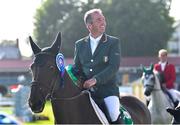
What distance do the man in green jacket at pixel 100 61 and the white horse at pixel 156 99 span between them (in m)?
6.50

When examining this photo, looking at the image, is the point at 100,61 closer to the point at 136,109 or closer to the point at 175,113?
the point at 175,113

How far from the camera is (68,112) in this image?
649cm

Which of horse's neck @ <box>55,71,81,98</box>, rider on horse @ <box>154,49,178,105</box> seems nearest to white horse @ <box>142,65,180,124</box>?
rider on horse @ <box>154,49,178,105</box>

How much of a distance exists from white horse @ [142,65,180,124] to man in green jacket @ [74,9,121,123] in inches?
256

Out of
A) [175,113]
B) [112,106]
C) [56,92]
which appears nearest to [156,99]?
[112,106]

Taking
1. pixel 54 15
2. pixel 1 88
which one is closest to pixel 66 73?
pixel 1 88

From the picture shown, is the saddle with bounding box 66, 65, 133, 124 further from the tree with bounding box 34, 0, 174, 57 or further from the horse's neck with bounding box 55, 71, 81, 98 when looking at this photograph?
the tree with bounding box 34, 0, 174, 57

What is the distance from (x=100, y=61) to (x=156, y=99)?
7.29 metres

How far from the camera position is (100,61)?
6.72 meters

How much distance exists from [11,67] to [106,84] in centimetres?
5269

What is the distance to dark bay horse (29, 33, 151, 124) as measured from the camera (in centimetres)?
593

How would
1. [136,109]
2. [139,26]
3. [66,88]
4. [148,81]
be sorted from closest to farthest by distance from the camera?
[66,88] → [136,109] → [148,81] → [139,26]

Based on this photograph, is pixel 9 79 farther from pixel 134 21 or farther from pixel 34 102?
pixel 34 102

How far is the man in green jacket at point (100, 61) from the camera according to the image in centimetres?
658
